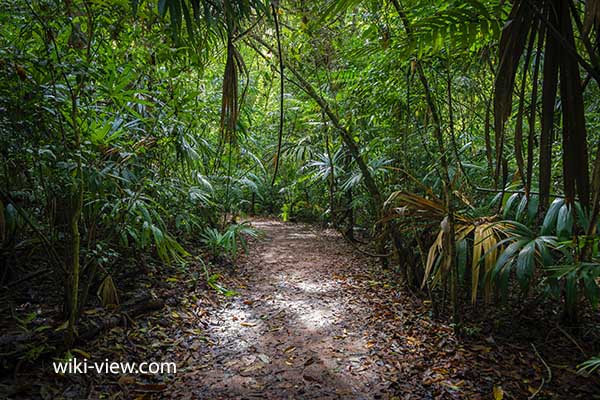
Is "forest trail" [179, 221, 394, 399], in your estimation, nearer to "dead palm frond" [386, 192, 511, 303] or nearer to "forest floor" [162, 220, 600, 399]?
"forest floor" [162, 220, 600, 399]

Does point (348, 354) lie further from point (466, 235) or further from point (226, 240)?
point (226, 240)

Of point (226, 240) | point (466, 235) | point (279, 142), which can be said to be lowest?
point (226, 240)

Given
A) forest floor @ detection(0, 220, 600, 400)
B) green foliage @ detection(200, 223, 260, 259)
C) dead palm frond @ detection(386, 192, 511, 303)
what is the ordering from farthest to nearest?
1. green foliage @ detection(200, 223, 260, 259)
2. dead palm frond @ detection(386, 192, 511, 303)
3. forest floor @ detection(0, 220, 600, 400)

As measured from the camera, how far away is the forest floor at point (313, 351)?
1848 mm

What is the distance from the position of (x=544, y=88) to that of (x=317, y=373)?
5.79ft

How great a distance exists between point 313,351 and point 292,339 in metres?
0.22

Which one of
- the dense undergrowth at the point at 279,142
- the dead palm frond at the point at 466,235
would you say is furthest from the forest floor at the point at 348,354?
the dead palm frond at the point at 466,235

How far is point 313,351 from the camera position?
227cm

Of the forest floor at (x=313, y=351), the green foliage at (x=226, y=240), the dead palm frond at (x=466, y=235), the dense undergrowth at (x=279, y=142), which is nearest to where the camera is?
the dense undergrowth at (x=279, y=142)

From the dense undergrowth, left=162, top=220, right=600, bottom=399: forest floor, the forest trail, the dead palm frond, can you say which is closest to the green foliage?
the dense undergrowth

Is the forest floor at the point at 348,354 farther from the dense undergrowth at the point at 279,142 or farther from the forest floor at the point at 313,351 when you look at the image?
the dense undergrowth at the point at 279,142

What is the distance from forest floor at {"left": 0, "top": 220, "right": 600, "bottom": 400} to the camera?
185 cm

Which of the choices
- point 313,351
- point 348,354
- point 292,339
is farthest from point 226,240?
point 348,354

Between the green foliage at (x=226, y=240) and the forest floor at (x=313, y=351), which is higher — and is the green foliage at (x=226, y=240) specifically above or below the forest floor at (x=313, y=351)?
above
